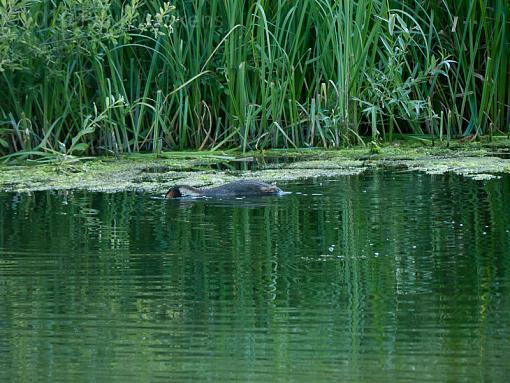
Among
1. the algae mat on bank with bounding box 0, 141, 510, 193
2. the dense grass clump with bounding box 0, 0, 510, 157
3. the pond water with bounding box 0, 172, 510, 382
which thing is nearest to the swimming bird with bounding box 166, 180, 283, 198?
the pond water with bounding box 0, 172, 510, 382

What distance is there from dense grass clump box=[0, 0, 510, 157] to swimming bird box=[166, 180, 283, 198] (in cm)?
185

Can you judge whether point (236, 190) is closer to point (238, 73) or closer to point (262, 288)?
point (238, 73)

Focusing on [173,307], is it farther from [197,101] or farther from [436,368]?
[197,101]

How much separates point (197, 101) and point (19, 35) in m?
1.55

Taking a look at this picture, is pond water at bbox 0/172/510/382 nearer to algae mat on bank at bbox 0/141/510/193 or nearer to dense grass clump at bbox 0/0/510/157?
algae mat on bank at bbox 0/141/510/193

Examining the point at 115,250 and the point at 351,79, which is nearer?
the point at 115,250

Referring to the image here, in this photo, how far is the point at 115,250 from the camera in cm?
663

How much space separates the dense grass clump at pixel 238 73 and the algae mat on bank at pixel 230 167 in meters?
0.21

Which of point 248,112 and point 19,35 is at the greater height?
point 19,35

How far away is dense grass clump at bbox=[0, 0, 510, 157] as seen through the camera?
10.5 metres

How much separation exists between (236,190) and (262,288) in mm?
3032

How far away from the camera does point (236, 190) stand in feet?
27.9

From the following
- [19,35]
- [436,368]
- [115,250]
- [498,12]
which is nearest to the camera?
[436,368]

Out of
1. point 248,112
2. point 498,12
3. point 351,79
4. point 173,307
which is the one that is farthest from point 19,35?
point 173,307
